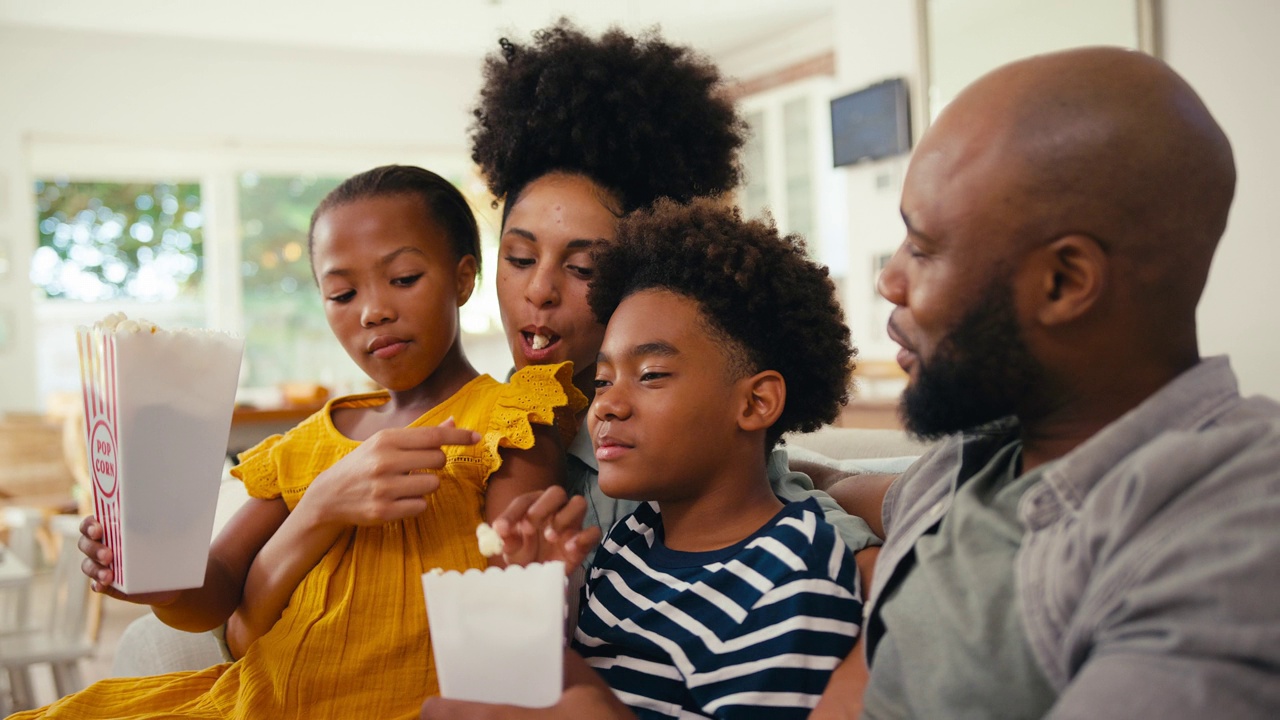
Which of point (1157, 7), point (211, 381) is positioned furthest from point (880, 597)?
point (1157, 7)

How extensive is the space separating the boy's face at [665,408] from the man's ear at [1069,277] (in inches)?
18.2

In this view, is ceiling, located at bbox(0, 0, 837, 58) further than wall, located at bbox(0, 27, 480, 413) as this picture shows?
No

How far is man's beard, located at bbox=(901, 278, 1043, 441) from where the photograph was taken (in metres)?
0.86

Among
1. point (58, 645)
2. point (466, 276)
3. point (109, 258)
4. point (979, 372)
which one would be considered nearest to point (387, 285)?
point (466, 276)

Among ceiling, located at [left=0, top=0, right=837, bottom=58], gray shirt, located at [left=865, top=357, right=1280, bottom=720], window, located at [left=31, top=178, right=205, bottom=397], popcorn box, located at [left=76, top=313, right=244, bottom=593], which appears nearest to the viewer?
gray shirt, located at [left=865, top=357, right=1280, bottom=720]

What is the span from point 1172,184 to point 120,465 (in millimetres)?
1005

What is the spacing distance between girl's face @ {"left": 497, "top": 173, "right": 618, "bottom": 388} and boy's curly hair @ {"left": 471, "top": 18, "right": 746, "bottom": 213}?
0.31ft

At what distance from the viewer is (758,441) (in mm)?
1276

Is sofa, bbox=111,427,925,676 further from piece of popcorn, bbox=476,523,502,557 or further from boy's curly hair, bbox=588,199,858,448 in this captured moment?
piece of popcorn, bbox=476,523,502,557

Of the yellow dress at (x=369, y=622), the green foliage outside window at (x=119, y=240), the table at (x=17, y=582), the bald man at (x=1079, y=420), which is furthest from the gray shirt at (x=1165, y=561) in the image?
the green foliage outside window at (x=119, y=240)

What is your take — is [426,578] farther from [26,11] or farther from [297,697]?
[26,11]

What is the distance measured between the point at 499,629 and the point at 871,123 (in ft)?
16.3

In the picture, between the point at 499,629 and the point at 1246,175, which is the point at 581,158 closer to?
the point at 499,629

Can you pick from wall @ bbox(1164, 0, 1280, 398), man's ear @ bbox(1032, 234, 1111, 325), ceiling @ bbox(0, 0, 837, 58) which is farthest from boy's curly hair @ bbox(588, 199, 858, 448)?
ceiling @ bbox(0, 0, 837, 58)
